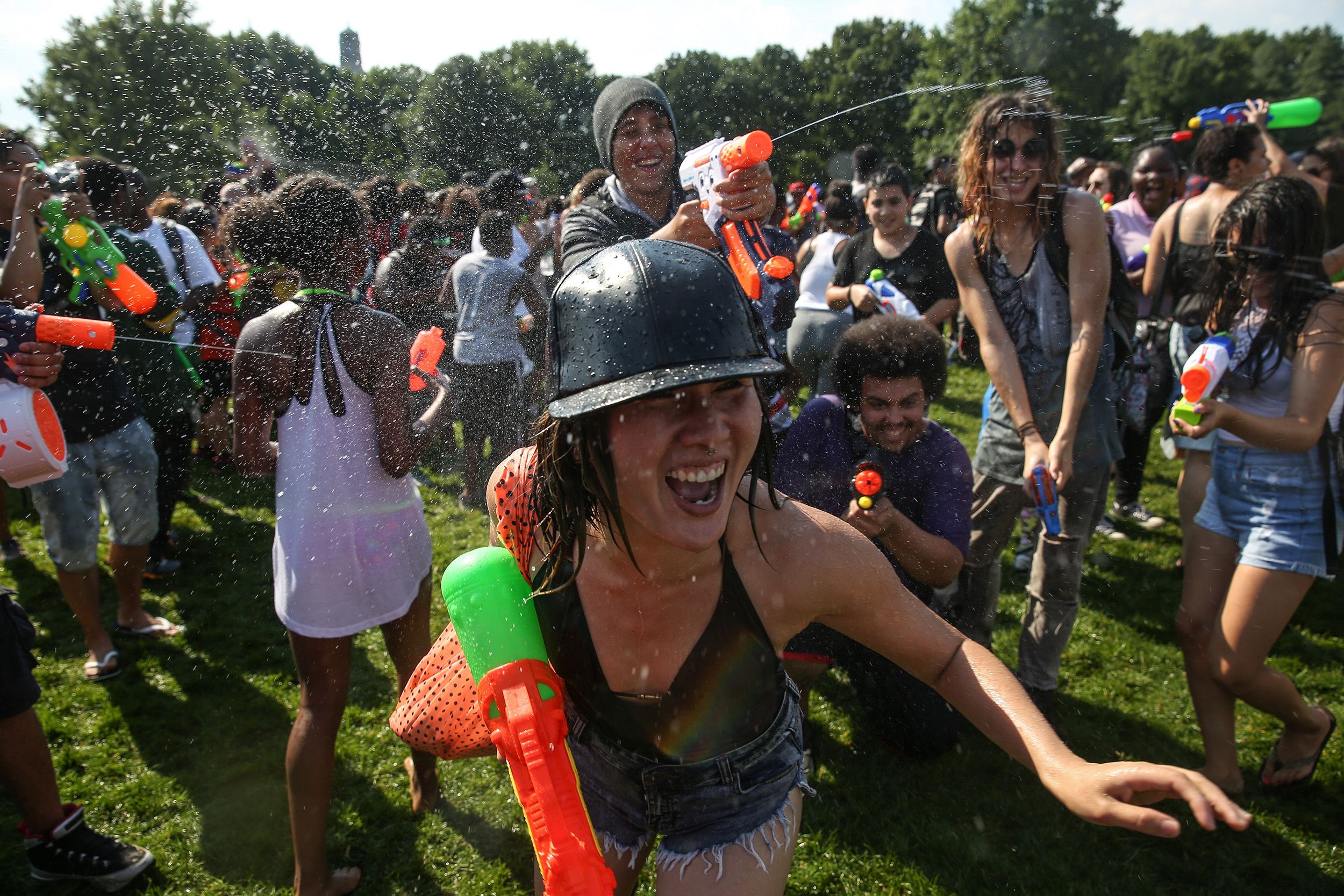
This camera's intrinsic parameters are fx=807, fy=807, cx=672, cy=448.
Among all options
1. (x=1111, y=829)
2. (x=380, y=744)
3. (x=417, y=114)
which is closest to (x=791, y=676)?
(x=1111, y=829)

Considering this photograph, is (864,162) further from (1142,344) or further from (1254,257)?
(1254,257)

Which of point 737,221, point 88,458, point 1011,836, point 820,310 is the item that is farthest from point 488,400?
point 1011,836

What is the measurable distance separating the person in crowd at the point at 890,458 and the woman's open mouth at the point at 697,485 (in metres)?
1.37

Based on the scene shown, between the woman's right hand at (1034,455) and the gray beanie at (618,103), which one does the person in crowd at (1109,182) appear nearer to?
the woman's right hand at (1034,455)

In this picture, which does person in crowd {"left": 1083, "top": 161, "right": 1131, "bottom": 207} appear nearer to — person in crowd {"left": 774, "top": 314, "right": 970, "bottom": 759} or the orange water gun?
person in crowd {"left": 774, "top": 314, "right": 970, "bottom": 759}

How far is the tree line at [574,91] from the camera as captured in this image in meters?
12.9

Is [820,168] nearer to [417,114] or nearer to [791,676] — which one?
[417,114]

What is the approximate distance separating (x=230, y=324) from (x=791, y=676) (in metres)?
5.46

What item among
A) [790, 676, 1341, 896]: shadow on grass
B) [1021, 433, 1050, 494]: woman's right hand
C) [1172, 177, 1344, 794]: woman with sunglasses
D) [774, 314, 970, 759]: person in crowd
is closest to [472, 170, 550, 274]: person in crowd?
[774, 314, 970, 759]: person in crowd

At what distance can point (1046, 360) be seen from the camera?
323 cm

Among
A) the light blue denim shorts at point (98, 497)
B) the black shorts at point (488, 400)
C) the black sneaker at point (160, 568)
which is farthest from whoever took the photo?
the black shorts at point (488, 400)

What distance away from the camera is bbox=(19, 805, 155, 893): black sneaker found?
2838mm

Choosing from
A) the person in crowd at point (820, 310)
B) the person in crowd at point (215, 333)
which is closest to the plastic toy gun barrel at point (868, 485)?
the person in crowd at point (820, 310)

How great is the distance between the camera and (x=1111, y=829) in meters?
3.02
